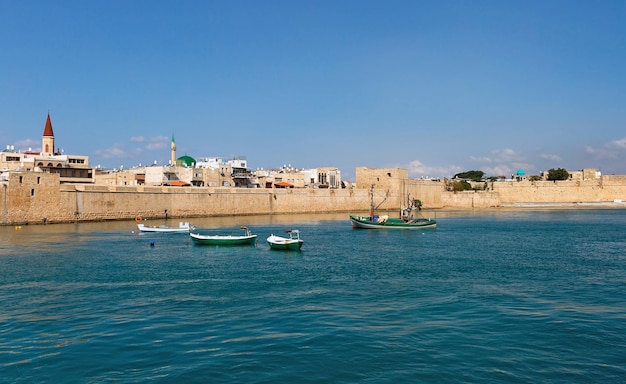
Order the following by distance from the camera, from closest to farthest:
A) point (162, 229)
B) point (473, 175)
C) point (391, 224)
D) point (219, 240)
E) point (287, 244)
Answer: point (287, 244), point (219, 240), point (162, 229), point (391, 224), point (473, 175)

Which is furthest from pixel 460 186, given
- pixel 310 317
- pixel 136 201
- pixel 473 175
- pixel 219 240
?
pixel 310 317

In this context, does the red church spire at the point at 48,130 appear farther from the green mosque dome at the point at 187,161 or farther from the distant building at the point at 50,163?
the green mosque dome at the point at 187,161

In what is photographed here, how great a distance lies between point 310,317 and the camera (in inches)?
413

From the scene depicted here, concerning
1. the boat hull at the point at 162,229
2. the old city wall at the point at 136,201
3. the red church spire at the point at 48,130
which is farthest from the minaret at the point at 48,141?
the boat hull at the point at 162,229

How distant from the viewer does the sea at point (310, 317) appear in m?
7.68

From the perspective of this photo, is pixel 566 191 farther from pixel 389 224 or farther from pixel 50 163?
pixel 50 163

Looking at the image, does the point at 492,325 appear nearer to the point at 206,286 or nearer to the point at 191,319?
the point at 191,319

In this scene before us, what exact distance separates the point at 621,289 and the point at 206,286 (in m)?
10.3

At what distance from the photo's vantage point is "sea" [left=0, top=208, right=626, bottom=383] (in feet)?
25.2

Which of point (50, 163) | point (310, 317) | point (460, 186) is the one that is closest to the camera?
point (310, 317)

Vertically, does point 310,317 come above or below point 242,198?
below

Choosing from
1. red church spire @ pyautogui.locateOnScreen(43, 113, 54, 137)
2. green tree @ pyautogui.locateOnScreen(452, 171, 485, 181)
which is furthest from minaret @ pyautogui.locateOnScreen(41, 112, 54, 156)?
green tree @ pyautogui.locateOnScreen(452, 171, 485, 181)

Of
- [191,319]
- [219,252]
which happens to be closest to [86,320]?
[191,319]

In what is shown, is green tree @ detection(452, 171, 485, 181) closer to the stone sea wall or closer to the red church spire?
the stone sea wall
